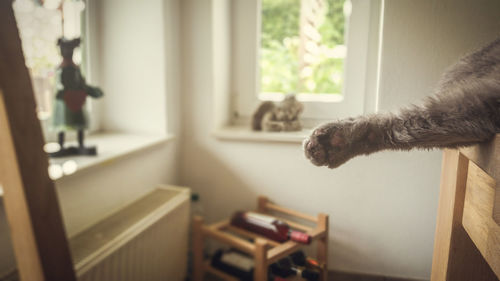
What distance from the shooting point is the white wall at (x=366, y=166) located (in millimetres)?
595

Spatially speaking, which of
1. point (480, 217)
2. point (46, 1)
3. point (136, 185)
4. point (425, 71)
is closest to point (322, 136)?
point (480, 217)

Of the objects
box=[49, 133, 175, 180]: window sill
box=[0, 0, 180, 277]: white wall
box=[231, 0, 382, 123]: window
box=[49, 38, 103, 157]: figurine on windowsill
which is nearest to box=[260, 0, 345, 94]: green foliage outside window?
box=[231, 0, 382, 123]: window

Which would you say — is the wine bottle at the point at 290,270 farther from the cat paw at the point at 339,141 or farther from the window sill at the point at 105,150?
the window sill at the point at 105,150

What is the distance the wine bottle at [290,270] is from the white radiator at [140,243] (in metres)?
0.37

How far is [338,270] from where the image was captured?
3.18 feet

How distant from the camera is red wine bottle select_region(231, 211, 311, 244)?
0.86 m

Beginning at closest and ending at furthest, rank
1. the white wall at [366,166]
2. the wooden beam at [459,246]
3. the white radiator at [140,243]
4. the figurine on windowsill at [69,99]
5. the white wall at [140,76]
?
the wooden beam at [459,246]
the white wall at [366,166]
the white radiator at [140,243]
the figurine on windowsill at [69,99]
the white wall at [140,76]

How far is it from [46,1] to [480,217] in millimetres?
1177

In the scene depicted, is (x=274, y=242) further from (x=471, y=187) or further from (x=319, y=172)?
(x=471, y=187)

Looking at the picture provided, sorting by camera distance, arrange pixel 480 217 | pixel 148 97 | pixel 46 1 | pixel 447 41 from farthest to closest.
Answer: pixel 148 97, pixel 46 1, pixel 447 41, pixel 480 217

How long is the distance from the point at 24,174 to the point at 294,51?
0.82 metres

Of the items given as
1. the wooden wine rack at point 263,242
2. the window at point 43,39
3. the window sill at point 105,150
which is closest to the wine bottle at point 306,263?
the wooden wine rack at point 263,242

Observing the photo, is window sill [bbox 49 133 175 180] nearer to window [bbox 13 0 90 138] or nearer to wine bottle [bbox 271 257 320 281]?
window [bbox 13 0 90 138]

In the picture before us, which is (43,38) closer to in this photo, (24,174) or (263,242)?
(24,174)
